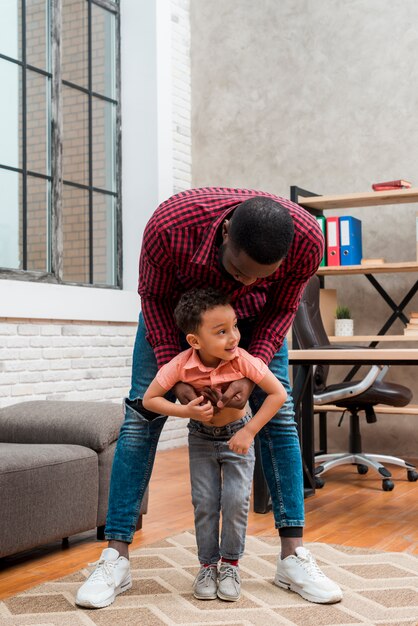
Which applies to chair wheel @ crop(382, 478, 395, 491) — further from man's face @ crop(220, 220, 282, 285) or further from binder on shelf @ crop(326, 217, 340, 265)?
man's face @ crop(220, 220, 282, 285)

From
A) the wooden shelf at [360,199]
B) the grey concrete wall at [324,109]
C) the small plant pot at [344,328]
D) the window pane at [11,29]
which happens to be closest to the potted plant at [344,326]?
the small plant pot at [344,328]

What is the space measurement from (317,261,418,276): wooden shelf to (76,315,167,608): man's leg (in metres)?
2.91

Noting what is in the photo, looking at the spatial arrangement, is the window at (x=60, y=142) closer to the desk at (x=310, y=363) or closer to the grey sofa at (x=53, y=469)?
the grey sofa at (x=53, y=469)

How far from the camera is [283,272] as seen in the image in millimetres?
2061

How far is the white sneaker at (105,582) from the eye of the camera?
210cm

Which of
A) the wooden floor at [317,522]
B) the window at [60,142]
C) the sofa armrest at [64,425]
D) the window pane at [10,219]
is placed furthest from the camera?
the window at [60,142]

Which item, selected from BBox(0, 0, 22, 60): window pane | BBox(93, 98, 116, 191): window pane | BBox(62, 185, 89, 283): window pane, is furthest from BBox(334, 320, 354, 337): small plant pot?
BBox(0, 0, 22, 60): window pane

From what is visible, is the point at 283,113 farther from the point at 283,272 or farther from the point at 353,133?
the point at 283,272

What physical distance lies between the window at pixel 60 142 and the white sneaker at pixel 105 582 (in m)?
2.62

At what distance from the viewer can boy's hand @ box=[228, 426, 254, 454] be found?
81.8 inches

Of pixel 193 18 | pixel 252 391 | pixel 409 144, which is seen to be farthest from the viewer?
pixel 193 18

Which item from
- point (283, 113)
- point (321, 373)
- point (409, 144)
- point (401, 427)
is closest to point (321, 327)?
point (321, 373)

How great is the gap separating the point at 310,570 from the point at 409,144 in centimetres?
362

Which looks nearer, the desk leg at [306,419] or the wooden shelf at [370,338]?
the desk leg at [306,419]
